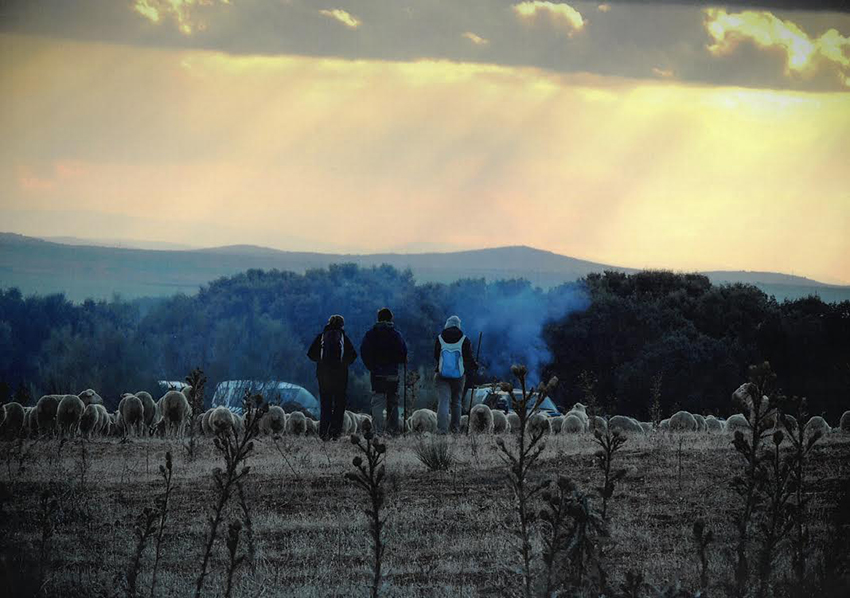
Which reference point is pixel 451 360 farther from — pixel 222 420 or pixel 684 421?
pixel 222 420

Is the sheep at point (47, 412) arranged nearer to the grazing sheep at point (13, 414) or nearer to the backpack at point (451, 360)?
the grazing sheep at point (13, 414)

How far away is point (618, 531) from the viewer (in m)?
8.33

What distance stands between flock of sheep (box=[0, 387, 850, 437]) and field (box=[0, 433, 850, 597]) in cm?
436

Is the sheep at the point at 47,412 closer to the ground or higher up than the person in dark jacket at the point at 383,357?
closer to the ground

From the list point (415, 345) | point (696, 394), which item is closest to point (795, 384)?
point (696, 394)

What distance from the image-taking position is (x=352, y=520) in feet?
29.5

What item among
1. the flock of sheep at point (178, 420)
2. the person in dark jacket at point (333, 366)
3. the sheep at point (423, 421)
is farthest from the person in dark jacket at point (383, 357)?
the sheep at point (423, 421)

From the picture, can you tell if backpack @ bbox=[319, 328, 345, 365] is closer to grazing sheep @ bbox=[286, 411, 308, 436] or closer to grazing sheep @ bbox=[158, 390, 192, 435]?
grazing sheep @ bbox=[158, 390, 192, 435]

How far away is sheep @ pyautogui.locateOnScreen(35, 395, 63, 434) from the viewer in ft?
60.8

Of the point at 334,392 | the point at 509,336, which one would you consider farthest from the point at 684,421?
the point at 509,336

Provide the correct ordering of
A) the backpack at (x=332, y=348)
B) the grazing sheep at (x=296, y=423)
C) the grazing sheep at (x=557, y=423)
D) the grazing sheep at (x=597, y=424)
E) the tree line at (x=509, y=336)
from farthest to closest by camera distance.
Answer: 1. the tree line at (x=509, y=336)
2. the grazing sheep at (x=557, y=423)
3. the grazing sheep at (x=296, y=423)
4. the backpack at (x=332, y=348)
5. the grazing sheep at (x=597, y=424)

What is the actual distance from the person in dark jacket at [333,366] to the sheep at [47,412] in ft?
16.3

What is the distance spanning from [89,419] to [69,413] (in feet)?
1.19

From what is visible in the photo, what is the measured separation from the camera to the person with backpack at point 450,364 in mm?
16016
